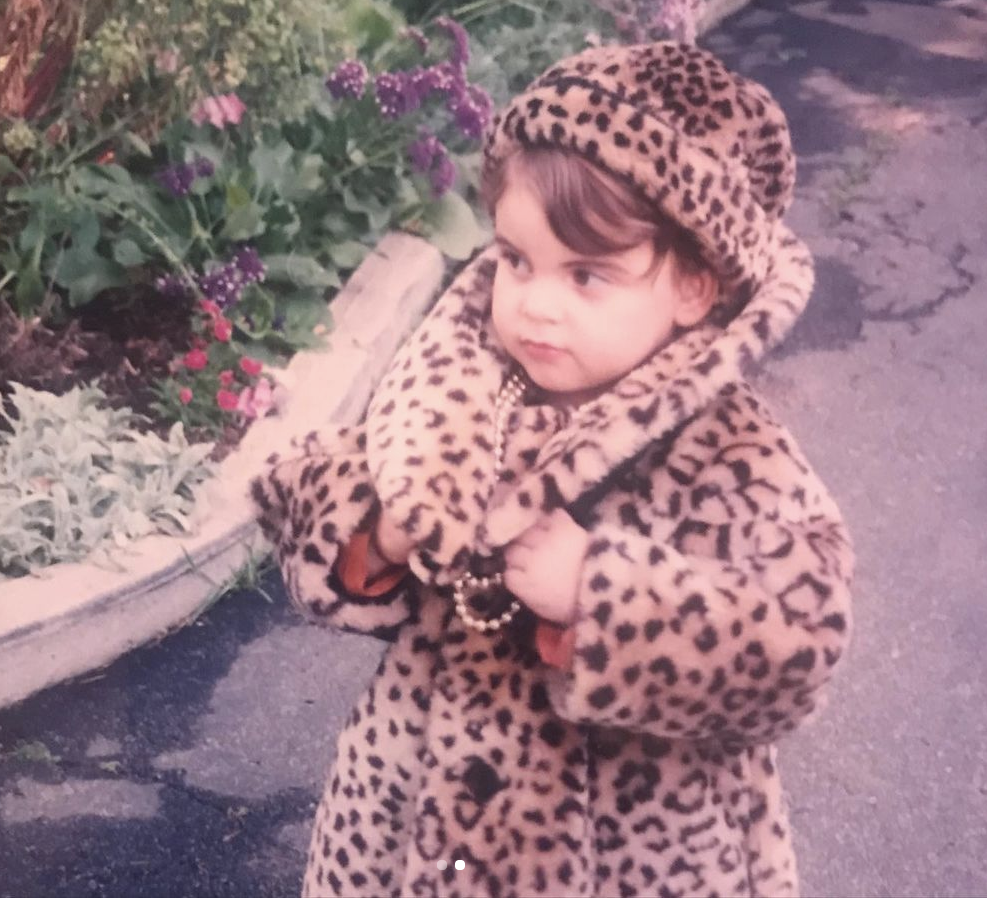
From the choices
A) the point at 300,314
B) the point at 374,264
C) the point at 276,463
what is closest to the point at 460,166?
the point at 374,264

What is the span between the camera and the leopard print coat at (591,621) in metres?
1.40

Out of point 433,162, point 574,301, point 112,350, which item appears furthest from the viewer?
point 433,162

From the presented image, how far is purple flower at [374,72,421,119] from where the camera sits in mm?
3991

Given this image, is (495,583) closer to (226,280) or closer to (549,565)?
(549,565)

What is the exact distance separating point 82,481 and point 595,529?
2.06 meters

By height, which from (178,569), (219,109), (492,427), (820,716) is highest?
(492,427)

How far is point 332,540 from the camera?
1542 mm

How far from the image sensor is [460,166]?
15.7 feet

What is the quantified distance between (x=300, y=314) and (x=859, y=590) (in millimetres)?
1879

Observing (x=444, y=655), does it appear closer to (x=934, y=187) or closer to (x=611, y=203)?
(x=611, y=203)

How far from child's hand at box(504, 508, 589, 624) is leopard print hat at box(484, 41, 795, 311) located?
0.36 metres

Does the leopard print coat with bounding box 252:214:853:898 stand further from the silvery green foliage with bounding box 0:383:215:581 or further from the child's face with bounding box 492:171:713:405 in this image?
the silvery green foliage with bounding box 0:383:215:581

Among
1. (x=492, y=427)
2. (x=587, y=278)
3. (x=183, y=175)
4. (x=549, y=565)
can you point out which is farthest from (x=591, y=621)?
(x=183, y=175)

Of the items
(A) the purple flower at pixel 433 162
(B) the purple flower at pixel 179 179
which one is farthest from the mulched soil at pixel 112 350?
(A) the purple flower at pixel 433 162
